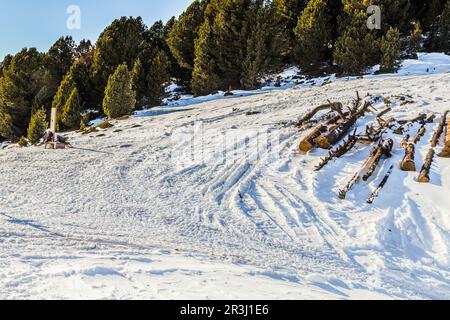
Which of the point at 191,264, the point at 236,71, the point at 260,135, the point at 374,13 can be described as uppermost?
the point at 374,13

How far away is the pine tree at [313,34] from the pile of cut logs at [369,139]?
49.4ft

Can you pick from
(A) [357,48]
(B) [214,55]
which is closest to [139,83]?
(B) [214,55]

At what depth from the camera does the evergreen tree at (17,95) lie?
2578 cm

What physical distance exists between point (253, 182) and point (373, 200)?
2740mm

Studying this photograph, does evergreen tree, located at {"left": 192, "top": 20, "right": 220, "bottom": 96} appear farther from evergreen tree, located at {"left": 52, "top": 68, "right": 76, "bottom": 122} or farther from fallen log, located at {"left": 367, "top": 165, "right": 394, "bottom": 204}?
fallen log, located at {"left": 367, "top": 165, "right": 394, "bottom": 204}

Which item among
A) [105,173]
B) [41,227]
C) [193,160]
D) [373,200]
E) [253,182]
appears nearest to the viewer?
[41,227]

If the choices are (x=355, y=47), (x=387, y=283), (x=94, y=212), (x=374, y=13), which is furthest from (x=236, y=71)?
(x=387, y=283)

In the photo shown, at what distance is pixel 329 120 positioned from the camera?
12.5 m

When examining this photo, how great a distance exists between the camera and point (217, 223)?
675cm

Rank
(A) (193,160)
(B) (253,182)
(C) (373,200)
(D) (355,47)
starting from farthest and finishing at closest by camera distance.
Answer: (D) (355,47), (A) (193,160), (B) (253,182), (C) (373,200)

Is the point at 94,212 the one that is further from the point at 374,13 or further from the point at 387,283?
the point at 374,13

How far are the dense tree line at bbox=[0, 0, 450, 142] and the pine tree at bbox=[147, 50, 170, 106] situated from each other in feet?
0.22

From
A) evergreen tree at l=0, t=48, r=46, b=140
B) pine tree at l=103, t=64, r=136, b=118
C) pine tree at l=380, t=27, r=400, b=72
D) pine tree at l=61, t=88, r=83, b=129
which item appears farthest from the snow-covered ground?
evergreen tree at l=0, t=48, r=46, b=140
